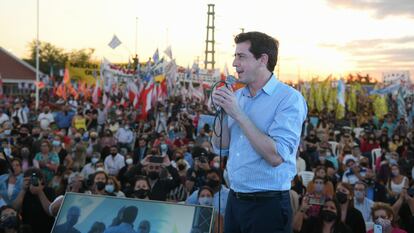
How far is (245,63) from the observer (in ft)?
7.45

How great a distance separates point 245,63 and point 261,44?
4.6 inches

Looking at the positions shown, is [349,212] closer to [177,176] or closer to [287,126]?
[177,176]

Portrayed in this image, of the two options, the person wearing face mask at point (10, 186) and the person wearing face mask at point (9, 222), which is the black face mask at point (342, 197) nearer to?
the person wearing face mask at point (9, 222)

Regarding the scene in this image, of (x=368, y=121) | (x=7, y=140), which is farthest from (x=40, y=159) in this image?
(x=368, y=121)

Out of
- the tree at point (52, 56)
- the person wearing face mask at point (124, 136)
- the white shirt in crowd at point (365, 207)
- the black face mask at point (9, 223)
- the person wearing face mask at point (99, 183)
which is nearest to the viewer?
the black face mask at point (9, 223)

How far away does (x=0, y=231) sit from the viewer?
539cm

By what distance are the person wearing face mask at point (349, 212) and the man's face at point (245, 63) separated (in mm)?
4497

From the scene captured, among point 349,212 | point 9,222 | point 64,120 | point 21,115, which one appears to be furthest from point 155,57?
point 9,222

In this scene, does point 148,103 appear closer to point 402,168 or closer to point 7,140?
point 7,140

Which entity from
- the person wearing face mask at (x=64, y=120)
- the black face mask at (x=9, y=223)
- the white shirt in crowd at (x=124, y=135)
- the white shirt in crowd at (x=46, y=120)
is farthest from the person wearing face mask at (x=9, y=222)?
the person wearing face mask at (x=64, y=120)

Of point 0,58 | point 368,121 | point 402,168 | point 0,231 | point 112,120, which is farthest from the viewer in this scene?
point 0,58

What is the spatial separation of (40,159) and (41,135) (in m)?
2.81

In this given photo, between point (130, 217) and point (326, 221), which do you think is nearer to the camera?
point (130, 217)

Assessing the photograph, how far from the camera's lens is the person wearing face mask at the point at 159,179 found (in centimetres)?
787
